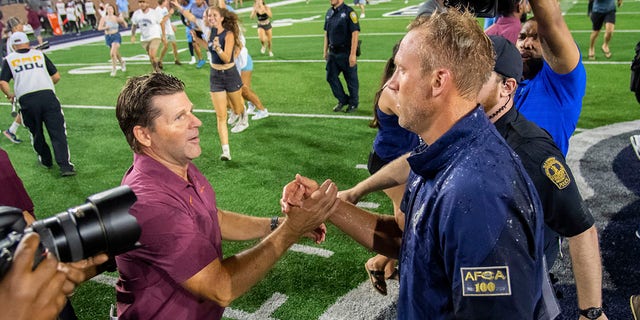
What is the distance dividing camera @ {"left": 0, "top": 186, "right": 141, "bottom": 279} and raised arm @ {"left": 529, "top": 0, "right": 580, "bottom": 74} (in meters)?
2.38

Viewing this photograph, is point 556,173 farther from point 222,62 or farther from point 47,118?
point 47,118

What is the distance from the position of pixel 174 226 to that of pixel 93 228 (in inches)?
22.6

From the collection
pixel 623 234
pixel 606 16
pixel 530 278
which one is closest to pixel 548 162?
pixel 530 278

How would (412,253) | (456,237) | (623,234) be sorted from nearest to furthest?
(456,237)
(412,253)
(623,234)

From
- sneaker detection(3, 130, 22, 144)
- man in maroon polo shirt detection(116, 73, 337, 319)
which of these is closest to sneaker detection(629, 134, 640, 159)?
man in maroon polo shirt detection(116, 73, 337, 319)

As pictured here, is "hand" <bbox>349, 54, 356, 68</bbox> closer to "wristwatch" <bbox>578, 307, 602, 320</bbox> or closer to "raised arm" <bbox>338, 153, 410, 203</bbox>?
"raised arm" <bbox>338, 153, 410, 203</bbox>

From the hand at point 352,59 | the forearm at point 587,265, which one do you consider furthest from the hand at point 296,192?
the hand at point 352,59

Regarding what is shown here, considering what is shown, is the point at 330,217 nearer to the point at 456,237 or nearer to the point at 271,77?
the point at 456,237

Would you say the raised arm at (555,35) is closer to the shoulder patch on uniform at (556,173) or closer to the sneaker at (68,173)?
the shoulder patch on uniform at (556,173)

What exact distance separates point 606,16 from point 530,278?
1145cm

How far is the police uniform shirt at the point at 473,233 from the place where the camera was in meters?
1.60

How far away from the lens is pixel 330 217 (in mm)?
2730

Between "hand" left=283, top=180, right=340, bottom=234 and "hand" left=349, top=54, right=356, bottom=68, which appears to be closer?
"hand" left=283, top=180, right=340, bottom=234

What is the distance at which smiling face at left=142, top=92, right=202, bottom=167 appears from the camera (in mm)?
2646
